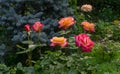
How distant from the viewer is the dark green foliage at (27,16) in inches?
187

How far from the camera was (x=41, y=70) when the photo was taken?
3715 millimetres

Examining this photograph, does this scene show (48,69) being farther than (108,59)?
No

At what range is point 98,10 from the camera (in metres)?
10.1

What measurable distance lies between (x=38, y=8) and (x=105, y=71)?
5.05 feet

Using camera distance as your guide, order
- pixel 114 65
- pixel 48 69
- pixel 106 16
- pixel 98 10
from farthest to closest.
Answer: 1. pixel 98 10
2. pixel 106 16
3. pixel 114 65
4. pixel 48 69

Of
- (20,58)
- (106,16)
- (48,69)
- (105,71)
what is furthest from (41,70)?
(106,16)

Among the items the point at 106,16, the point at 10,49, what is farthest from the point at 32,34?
the point at 106,16

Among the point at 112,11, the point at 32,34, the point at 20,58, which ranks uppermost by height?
the point at 32,34

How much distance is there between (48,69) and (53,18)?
1456 mm

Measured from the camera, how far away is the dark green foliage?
15.6 feet

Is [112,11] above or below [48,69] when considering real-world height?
below

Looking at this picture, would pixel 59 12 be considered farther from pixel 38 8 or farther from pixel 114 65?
pixel 114 65

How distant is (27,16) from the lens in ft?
15.7

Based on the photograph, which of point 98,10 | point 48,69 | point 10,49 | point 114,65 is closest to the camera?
point 48,69
